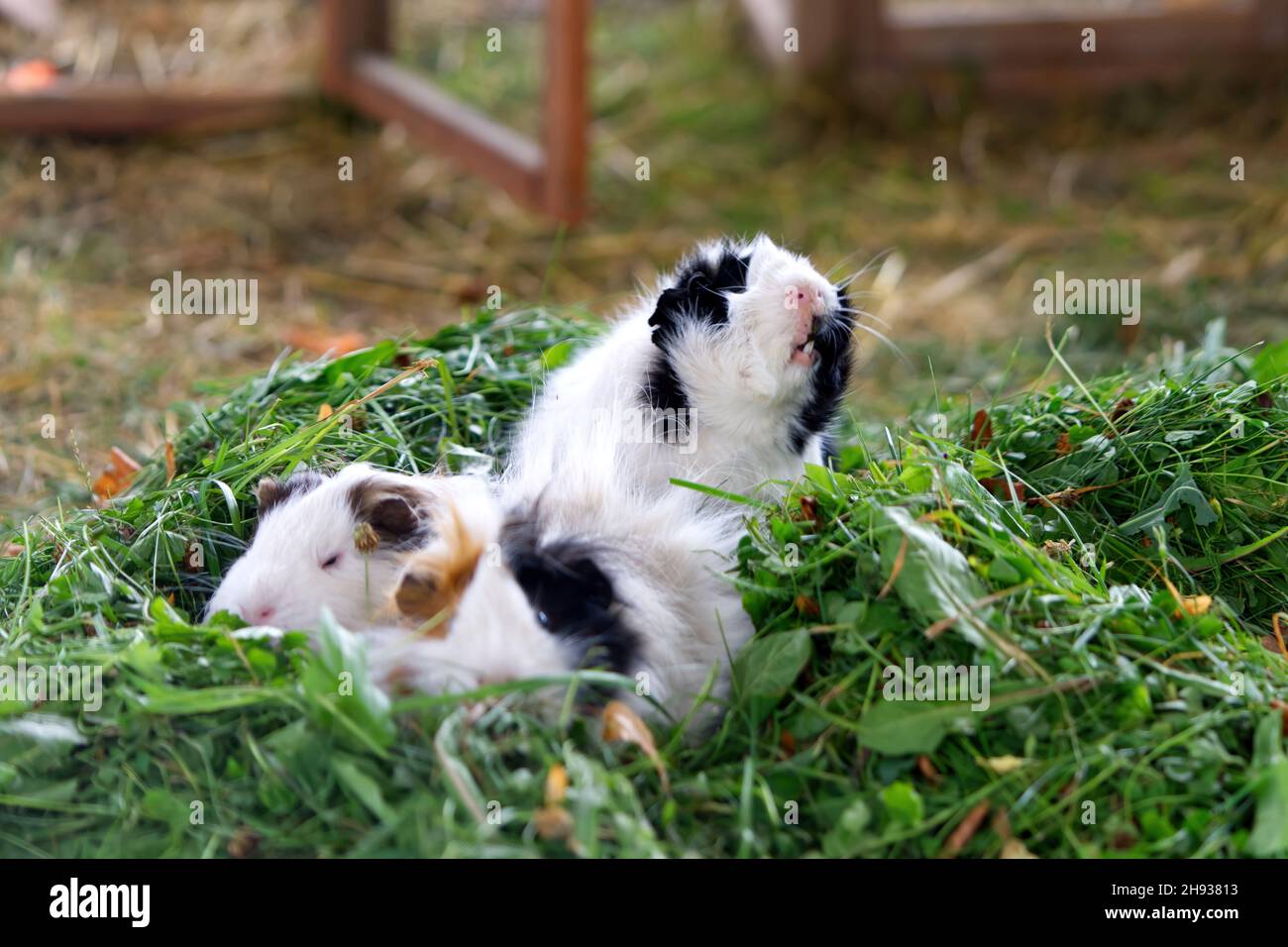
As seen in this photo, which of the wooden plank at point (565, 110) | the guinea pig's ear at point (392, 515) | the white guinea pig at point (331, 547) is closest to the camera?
the white guinea pig at point (331, 547)

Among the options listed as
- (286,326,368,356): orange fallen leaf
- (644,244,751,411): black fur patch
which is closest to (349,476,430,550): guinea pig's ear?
(644,244,751,411): black fur patch

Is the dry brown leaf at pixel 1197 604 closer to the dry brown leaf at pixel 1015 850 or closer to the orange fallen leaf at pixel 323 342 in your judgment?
the dry brown leaf at pixel 1015 850

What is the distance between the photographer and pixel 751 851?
153 centimetres

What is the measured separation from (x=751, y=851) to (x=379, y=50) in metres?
4.83

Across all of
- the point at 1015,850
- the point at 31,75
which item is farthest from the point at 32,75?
the point at 1015,850

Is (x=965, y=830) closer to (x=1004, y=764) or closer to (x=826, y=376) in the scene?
(x=1004, y=764)

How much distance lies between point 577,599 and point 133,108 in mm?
4463

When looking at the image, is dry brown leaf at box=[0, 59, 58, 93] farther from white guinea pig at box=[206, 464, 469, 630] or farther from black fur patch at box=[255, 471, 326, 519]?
white guinea pig at box=[206, 464, 469, 630]

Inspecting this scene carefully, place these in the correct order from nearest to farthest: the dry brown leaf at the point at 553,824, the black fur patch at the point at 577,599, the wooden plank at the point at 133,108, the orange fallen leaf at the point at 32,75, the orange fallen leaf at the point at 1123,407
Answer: the dry brown leaf at the point at 553,824 → the black fur patch at the point at 577,599 → the orange fallen leaf at the point at 1123,407 → the wooden plank at the point at 133,108 → the orange fallen leaf at the point at 32,75

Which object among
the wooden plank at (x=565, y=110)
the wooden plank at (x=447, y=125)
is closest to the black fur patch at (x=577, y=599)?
the wooden plank at (x=565, y=110)

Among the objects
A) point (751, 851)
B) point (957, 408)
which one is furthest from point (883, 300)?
point (751, 851)

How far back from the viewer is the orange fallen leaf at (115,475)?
2529mm

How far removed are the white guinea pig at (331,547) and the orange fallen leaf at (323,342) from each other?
784mm

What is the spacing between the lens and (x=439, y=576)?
5.88 feet
